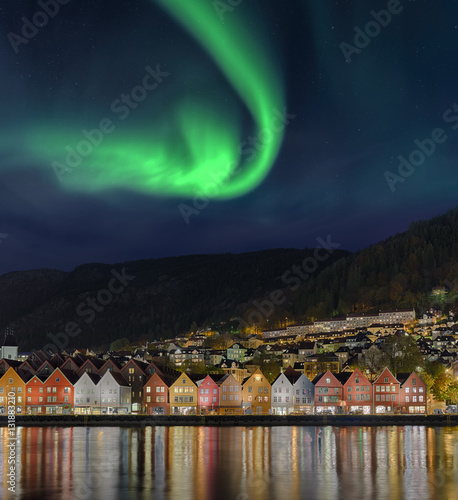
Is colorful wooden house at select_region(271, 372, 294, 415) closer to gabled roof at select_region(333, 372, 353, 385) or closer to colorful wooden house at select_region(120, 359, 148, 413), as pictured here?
gabled roof at select_region(333, 372, 353, 385)

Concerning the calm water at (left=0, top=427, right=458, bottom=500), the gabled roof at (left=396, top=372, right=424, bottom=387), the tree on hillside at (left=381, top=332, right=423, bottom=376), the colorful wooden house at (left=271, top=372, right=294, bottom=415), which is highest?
the tree on hillside at (left=381, top=332, right=423, bottom=376)

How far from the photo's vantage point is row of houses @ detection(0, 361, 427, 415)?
113 metres

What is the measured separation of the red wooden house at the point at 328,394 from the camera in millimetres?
114000

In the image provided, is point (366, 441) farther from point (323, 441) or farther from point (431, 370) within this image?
point (431, 370)

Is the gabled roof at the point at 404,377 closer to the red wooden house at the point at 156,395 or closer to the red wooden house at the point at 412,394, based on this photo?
the red wooden house at the point at 412,394

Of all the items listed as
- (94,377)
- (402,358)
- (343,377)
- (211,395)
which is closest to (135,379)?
(94,377)

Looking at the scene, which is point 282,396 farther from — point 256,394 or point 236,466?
→ point 236,466

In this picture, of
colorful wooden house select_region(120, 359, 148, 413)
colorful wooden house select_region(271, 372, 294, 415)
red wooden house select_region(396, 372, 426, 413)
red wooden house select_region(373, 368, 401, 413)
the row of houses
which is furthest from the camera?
colorful wooden house select_region(120, 359, 148, 413)

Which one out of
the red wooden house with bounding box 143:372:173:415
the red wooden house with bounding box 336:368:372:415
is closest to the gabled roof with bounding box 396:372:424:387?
the red wooden house with bounding box 336:368:372:415

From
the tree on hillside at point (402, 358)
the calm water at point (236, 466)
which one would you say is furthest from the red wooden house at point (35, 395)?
the tree on hillside at point (402, 358)

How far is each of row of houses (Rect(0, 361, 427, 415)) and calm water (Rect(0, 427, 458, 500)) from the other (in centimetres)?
3605

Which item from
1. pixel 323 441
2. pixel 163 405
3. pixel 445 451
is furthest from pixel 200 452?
pixel 163 405

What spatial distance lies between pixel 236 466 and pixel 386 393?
2638 inches

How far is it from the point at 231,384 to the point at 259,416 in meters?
11.6
